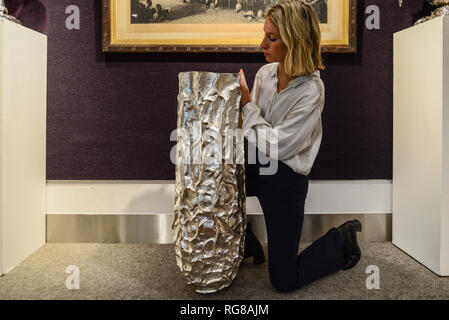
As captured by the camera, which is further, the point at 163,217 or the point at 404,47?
the point at 163,217

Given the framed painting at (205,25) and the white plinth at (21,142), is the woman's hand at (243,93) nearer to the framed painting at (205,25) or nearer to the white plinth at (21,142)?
the framed painting at (205,25)

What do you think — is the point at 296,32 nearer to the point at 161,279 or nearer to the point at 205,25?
the point at 205,25

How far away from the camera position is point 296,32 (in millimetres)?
1448

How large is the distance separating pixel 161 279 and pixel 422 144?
4.17ft

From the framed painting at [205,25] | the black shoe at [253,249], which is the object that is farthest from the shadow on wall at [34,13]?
the black shoe at [253,249]

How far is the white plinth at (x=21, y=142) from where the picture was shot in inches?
66.7

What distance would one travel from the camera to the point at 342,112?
6.86 feet

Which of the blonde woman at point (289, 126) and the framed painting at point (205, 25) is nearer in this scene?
the blonde woman at point (289, 126)

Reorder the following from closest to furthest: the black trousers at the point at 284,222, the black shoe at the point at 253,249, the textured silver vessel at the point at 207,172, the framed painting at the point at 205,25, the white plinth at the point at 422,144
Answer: the textured silver vessel at the point at 207,172, the black trousers at the point at 284,222, the white plinth at the point at 422,144, the black shoe at the point at 253,249, the framed painting at the point at 205,25

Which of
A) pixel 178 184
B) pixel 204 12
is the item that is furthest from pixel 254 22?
pixel 178 184

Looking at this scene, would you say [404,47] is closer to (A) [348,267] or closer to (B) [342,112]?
(B) [342,112]

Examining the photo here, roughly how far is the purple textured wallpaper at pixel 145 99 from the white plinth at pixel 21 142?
0.09 metres
